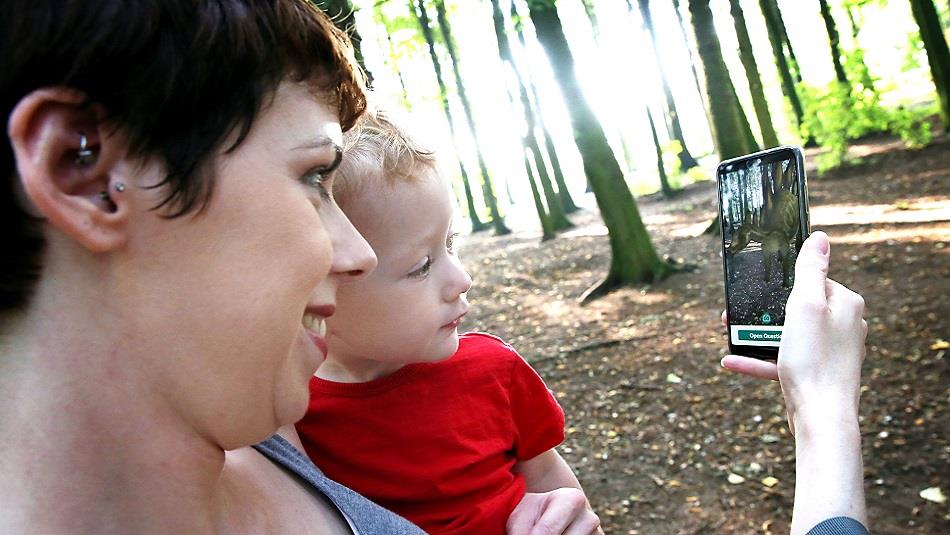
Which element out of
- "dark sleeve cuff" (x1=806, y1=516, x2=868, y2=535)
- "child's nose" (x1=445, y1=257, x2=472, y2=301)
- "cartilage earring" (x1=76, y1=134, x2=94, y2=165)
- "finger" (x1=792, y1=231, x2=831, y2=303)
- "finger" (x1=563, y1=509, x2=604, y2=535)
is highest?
"cartilage earring" (x1=76, y1=134, x2=94, y2=165)

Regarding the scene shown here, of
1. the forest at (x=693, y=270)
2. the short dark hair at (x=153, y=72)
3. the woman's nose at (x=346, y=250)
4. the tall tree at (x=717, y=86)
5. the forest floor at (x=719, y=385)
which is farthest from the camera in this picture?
the tall tree at (x=717, y=86)

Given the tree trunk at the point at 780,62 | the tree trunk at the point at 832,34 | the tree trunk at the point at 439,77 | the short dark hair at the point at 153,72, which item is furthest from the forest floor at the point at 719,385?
the tree trunk at the point at 832,34

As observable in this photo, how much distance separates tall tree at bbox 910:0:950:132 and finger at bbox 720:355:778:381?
47.2 feet

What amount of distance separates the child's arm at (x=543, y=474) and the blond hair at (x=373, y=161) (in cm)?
91

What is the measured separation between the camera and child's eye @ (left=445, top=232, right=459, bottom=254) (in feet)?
6.12

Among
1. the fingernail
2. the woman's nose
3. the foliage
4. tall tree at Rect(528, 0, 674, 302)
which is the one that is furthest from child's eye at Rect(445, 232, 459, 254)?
the foliage

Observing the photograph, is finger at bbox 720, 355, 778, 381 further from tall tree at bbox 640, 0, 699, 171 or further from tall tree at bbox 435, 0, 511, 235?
tall tree at bbox 640, 0, 699, 171

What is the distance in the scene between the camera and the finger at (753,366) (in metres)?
1.80

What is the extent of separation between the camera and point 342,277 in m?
1.25

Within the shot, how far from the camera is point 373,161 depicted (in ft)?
5.67

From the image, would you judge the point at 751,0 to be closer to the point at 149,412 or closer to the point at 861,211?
the point at 861,211

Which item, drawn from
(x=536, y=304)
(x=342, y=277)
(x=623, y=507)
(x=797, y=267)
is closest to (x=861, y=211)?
(x=536, y=304)

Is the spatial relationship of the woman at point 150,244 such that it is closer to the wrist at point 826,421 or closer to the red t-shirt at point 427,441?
the red t-shirt at point 427,441

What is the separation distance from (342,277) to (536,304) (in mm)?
9926
